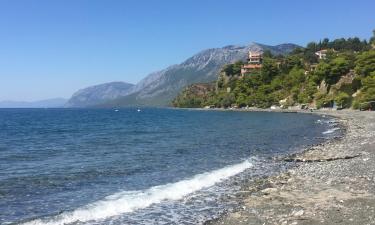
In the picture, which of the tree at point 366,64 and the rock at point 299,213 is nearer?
the rock at point 299,213

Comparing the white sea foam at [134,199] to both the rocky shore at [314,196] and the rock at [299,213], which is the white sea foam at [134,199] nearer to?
the rocky shore at [314,196]

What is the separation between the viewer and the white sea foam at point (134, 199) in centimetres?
1894

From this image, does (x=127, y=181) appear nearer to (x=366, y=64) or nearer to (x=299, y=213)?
(x=299, y=213)

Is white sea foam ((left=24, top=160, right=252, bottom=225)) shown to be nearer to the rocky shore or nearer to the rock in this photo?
the rocky shore

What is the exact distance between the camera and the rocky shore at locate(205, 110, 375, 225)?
1681cm

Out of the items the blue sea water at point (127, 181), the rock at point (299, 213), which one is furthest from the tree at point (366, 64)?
the rock at point (299, 213)

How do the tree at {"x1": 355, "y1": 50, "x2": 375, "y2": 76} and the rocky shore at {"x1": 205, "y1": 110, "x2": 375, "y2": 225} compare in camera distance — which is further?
the tree at {"x1": 355, "y1": 50, "x2": 375, "y2": 76}

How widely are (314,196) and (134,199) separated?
353 inches

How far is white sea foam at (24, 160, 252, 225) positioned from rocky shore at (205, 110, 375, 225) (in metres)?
3.37

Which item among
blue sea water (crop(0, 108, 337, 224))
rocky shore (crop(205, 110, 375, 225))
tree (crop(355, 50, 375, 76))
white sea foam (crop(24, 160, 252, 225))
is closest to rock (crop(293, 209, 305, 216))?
rocky shore (crop(205, 110, 375, 225))

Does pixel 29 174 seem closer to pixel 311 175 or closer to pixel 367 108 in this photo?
pixel 311 175

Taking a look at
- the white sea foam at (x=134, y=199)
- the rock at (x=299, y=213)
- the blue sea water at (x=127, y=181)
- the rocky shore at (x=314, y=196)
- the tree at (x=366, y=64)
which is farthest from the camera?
the tree at (x=366, y=64)

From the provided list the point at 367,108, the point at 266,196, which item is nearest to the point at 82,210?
the point at 266,196

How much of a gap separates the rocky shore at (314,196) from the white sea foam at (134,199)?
133 inches
